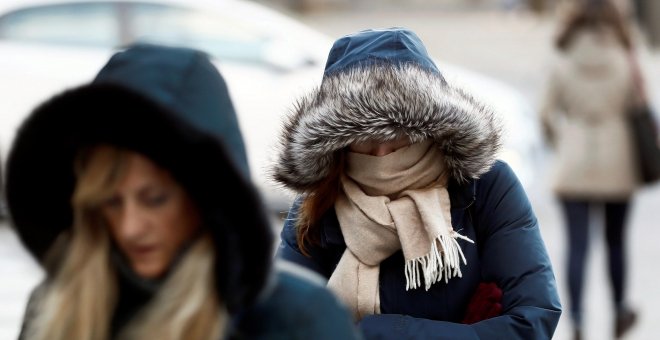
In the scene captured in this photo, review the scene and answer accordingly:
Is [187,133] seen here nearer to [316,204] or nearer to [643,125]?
[316,204]

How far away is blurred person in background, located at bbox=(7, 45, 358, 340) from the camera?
7.30 ft

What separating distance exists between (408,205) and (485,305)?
30 centimetres

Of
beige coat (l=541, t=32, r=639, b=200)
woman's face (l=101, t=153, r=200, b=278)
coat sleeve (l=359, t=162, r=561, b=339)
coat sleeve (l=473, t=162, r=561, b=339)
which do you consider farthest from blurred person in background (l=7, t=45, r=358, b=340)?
beige coat (l=541, t=32, r=639, b=200)

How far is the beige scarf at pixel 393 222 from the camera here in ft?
10.5

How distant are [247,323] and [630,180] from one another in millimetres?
4758

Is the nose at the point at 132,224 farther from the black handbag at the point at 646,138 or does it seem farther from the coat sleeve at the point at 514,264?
the black handbag at the point at 646,138

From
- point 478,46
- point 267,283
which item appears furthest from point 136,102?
point 478,46

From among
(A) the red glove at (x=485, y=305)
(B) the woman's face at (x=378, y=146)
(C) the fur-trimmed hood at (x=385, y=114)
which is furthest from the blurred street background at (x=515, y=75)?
(A) the red glove at (x=485, y=305)

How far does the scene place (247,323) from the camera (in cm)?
231

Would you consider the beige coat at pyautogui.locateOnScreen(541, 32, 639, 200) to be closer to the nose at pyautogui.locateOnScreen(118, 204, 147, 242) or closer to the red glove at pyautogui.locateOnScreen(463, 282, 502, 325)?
the red glove at pyautogui.locateOnScreen(463, 282, 502, 325)

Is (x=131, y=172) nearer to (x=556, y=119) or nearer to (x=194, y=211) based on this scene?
(x=194, y=211)

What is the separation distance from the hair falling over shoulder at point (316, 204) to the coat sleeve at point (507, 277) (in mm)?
258

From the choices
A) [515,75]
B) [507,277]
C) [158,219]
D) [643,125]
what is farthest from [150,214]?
[515,75]

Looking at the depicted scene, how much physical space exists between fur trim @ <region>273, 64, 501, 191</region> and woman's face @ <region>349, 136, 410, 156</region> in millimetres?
47
